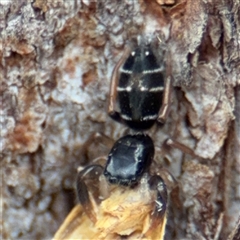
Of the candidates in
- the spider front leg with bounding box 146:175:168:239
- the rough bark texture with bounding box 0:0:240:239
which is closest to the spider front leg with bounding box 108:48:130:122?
the rough bark texture with bounding box 0:0:240:239

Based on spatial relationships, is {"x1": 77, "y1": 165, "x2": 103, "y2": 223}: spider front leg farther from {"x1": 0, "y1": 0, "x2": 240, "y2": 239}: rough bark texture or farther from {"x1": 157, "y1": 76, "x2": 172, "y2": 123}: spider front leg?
{"x1": 157, "y1": 76, "x2": 172, "y2": 123}: spider front leg

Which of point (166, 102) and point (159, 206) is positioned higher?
point (166, 102)

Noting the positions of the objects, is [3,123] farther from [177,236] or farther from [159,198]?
[177,236]

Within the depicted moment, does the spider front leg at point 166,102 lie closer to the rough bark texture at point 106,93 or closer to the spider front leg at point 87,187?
the rough bark texture at point 106,93

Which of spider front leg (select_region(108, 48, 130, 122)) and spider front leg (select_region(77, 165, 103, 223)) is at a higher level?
spider front leg (select_region(108, 48, 130, 122))

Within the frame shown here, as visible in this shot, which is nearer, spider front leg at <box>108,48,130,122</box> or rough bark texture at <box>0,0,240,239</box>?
rough bark texture at <box>0,0,240,239</box>

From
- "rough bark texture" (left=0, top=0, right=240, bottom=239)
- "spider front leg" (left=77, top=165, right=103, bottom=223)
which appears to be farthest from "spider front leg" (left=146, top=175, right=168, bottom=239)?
"spider front leg" (left=77, top=165, right=103, bottom=223)

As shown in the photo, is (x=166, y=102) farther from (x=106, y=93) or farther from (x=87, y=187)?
(x=87, y=187)

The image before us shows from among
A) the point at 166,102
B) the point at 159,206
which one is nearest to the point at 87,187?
the point at 159,206
